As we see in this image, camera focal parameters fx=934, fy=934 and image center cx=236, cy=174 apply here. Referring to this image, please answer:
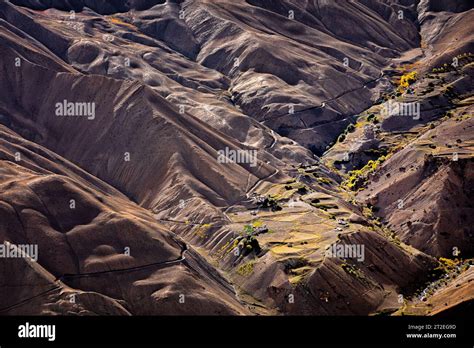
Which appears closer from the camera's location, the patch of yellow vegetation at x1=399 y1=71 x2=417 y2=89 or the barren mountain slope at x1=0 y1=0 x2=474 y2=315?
the barren mountain slope at x1=0 y1=0 x2=474 y2=315

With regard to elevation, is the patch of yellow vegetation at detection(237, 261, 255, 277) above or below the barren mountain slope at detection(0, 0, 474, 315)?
below

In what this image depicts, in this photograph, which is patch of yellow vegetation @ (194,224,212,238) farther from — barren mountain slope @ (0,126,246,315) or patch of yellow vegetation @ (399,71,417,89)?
patch of yellow vegetation @ (399,71,417,89)

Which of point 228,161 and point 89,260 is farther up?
point 228,161

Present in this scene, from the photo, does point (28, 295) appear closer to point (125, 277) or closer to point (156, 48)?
point (125, 277)

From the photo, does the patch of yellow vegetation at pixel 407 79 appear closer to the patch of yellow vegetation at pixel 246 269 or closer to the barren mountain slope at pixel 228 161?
the barren mountain slope at pixel 228 161

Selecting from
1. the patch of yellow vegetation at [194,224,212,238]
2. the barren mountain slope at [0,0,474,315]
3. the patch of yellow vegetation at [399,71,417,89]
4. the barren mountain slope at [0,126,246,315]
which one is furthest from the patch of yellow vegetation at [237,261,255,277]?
the patch of yellow vegetation at [399,71,417,89]

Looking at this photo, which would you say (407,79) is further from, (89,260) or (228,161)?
(89,260)

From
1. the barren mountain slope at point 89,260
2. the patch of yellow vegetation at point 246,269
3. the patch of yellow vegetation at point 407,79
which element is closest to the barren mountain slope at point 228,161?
the barren mountain slope at point 89,260

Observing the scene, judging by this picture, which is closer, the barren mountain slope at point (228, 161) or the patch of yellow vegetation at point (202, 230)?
the barren mountain slope at point (228, 161)

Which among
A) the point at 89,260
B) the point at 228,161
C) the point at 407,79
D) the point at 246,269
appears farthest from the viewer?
the point at 407,79

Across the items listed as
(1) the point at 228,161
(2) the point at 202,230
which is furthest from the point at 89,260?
(1) the point at 228,161

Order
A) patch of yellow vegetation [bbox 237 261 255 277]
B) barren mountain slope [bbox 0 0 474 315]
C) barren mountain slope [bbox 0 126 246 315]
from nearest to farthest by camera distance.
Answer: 1. barren mountain slope [bbox 0 126 246 315]
2. barren mountain slope [bbox 0 0 474 315]
3. patch of yellow vegetation [bbox 237 261 255 277]

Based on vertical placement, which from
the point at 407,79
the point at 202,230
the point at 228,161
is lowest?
the point at 202,230
